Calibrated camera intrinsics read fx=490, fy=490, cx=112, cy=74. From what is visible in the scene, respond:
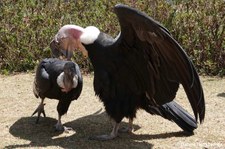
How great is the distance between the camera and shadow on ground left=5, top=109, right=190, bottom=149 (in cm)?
489

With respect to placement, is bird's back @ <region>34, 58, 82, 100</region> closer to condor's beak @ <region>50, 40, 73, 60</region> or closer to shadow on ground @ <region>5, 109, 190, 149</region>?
condor's beak @ <region>50, 40, 73, 60</region>

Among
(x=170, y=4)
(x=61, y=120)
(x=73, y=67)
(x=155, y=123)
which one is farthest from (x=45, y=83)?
(x=170, y=4)

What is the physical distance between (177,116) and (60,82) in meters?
1.28

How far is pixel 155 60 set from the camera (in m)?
4.66

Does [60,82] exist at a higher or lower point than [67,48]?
lower

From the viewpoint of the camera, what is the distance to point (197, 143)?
4934mm

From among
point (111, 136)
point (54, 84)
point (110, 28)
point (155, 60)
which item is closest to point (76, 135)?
point (111, 136)

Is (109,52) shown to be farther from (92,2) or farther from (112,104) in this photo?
(92,2)

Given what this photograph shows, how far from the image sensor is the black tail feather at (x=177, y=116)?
5.15m

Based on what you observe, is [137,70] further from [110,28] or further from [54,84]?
[110,28]

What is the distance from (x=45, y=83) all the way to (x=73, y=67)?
345 millimetres

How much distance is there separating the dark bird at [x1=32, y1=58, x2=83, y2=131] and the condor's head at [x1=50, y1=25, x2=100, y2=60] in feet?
0.54

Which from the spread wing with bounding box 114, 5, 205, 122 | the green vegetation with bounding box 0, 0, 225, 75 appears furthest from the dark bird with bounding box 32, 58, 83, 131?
the green vegetation with bounding box 0, 0, 225, 75

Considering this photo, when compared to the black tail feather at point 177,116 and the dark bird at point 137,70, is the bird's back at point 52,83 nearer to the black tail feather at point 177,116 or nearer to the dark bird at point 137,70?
the dark bird at point 137,70
